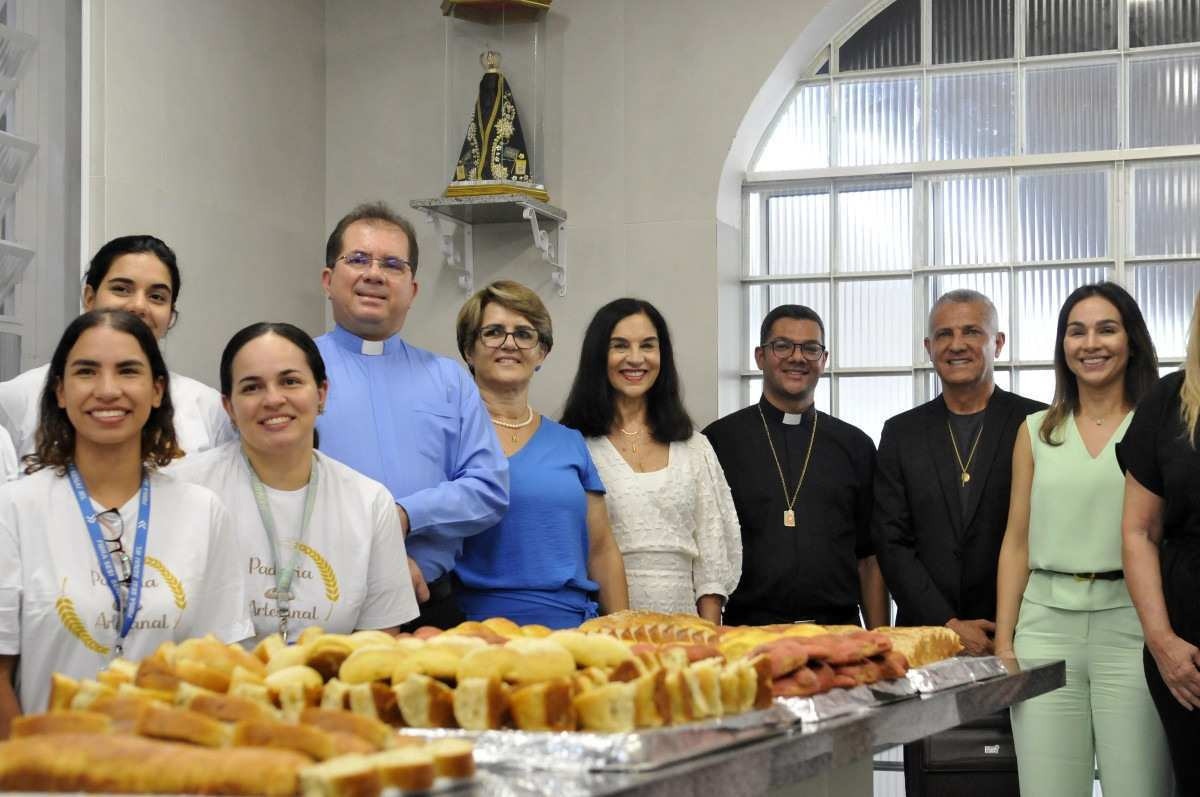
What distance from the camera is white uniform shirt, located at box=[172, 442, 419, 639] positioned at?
273 centimetres

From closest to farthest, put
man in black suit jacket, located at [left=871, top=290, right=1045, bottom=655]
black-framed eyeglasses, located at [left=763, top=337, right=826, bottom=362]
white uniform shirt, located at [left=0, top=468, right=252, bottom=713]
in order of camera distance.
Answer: white uniform shirt, located at [left=0, top=468, right=252, bottom=713], man in black suit jacket, located at [left=871, top=290, right=1045, bottom=655], black-framed eyeglasses, located at [left=763, top=337, right=826, bottom=362]

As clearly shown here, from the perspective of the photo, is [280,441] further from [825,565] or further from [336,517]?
[825,565]

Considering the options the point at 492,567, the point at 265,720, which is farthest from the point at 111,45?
the point at 265,720

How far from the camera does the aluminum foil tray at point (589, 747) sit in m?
1.62

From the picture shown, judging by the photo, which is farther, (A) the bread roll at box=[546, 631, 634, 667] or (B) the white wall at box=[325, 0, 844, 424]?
(B) the white wall at box=[325, 0, 844, 424]

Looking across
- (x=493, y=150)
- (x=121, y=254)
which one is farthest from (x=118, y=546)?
(x=493, y=150)

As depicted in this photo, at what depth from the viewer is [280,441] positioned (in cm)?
279

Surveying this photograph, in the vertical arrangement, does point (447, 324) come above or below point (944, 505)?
above

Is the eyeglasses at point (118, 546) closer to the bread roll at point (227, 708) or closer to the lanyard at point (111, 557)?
the lanyard at point (111, 557)

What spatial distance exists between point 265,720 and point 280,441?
127cm

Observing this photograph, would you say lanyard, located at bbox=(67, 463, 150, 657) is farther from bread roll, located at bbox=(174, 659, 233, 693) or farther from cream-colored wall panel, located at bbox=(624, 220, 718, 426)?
cream-colored wall panel, located at bbox=(624, 220, 718, 426)

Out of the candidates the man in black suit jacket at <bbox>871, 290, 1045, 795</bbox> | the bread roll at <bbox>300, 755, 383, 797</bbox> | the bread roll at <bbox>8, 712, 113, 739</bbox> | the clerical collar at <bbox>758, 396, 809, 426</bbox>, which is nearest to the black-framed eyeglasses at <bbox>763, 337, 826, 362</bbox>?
the clerical collar at <bbox>758, 396, 809, 426</bbox>

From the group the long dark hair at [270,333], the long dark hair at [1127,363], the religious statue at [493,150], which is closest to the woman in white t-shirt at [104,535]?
the long dark hair at [270,333]

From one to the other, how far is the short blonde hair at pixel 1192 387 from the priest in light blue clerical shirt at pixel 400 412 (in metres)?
1.58
